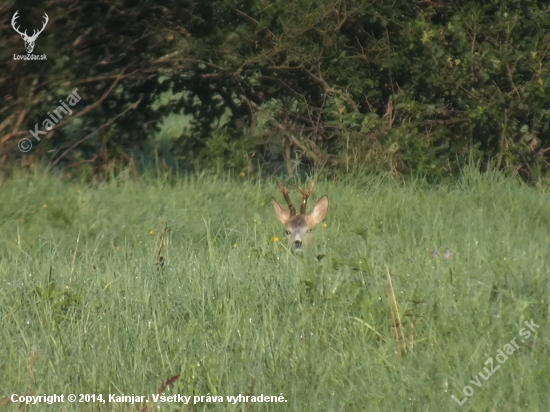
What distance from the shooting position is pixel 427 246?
243 inches

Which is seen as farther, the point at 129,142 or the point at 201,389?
the point at 129,142

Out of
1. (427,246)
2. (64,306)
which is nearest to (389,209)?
(427,246)

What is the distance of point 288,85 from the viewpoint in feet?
32.9

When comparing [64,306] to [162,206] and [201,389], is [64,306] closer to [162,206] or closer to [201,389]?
[201,389]

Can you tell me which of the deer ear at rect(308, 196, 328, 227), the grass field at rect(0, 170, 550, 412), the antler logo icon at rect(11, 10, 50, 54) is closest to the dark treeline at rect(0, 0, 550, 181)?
the antler logo icon at rect(11, 10, 50, 54)

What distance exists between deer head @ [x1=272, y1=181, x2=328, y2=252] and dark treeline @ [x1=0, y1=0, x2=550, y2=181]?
220 cm

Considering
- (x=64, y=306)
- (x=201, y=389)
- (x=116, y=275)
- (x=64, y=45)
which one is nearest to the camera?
(x=201, y=389)

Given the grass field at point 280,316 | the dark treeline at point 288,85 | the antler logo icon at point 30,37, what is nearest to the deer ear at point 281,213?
the grass field at point 280,316

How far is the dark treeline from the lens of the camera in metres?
9.16

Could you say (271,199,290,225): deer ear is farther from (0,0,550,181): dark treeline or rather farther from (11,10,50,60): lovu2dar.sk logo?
(11,10,50,60): lovu2dar.sk logo

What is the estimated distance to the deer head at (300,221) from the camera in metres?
6.34

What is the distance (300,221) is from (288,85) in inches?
146

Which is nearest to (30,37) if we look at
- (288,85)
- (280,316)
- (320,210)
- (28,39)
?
(28,39)

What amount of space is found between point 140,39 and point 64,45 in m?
0.91
